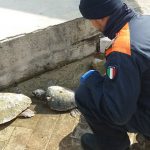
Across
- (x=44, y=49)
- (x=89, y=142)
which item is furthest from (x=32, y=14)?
(x=89, y=142)

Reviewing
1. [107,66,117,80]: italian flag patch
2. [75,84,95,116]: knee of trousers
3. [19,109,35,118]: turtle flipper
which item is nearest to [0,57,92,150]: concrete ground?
[19,109,35,118]: turtle flipper

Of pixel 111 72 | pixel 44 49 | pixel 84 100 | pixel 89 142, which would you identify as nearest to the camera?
pixel 111 72

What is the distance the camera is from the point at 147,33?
257cm

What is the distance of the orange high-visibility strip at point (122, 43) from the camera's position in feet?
8.11

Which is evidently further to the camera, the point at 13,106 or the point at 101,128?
the point at 13,106

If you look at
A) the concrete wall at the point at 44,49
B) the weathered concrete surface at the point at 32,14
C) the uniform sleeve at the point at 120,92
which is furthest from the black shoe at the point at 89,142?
the weathered concrete surface at the point at 32,14

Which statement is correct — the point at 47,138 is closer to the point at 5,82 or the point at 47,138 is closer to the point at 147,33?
the point at 5,82

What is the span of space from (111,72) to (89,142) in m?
0.97

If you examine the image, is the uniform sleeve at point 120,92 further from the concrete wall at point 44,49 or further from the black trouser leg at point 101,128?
the concrete wall at point 44,49

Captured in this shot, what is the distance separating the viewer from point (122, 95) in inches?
99.1

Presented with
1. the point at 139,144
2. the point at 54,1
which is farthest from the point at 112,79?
the point at 54,1

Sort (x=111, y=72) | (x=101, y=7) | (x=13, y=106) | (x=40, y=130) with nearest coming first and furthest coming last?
(x=111, y=72) < (x=101, y=7) < (x=40, y=130) < (x=13, y=106)

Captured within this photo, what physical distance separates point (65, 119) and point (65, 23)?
1178 millimetres

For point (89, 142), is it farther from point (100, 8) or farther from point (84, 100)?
point (100, 8)
